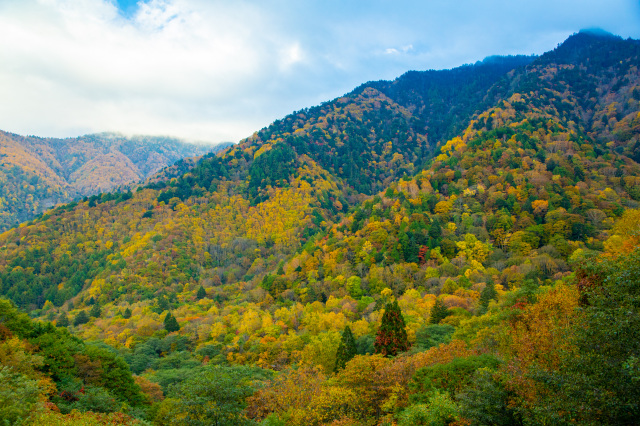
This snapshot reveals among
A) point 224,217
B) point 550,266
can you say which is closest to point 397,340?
point 550,266

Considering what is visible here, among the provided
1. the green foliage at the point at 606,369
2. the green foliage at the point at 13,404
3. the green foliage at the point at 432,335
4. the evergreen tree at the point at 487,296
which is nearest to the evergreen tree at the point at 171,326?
the green foliage at the point at 432,335

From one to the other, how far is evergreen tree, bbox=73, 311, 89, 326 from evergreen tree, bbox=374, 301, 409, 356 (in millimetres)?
88949

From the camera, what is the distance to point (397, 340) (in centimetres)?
4522

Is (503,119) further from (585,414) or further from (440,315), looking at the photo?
(585,414)

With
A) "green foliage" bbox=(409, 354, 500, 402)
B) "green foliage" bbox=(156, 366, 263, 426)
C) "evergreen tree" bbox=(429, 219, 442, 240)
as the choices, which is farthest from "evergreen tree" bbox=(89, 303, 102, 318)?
"green foliage" bbox=(409, 354, 500, 402)

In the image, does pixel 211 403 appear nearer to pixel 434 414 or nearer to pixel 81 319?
pixel 434 414

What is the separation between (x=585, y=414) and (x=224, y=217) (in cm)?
15745

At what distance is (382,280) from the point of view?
84.4 meters

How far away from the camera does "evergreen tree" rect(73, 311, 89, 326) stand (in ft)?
314

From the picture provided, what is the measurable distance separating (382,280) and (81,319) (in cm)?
8229

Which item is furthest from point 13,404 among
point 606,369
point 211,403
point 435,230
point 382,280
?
point 435,230

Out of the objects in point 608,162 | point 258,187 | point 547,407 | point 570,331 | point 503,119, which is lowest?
point 547,407

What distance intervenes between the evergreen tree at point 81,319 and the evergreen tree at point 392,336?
88949 millimetres

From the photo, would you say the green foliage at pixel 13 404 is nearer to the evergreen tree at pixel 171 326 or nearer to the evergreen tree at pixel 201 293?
the evergreen tree at pixel 171 326
